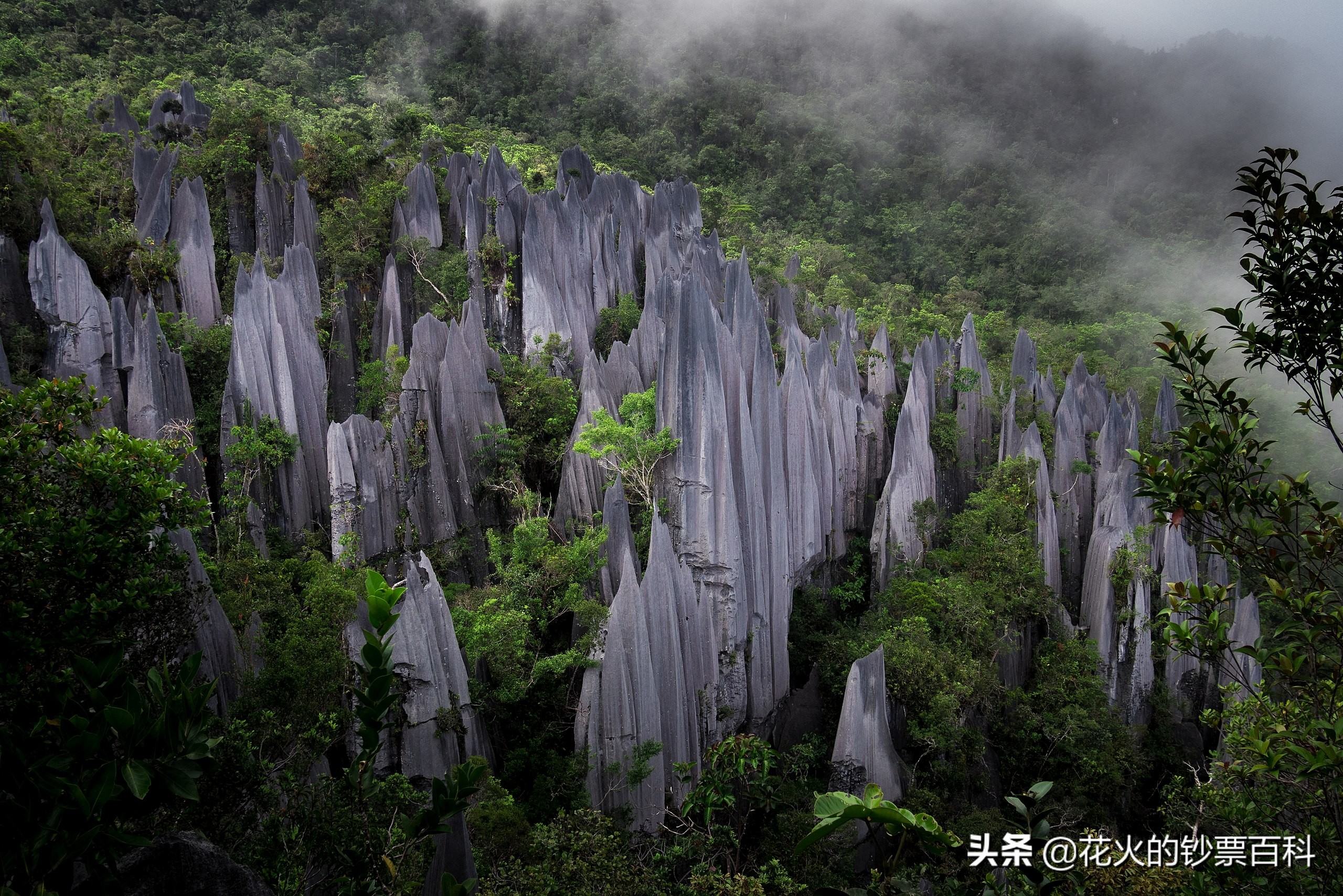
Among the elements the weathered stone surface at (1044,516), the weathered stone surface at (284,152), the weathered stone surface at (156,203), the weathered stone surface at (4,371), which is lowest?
the weathered stone surface at (1044,516)

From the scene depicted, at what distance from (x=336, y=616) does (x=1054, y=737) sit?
47.9ft

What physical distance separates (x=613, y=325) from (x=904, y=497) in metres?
10.1

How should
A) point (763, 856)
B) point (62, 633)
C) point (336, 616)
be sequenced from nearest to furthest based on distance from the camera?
point (62, 633)
point (336, 616)
point (763, 856)

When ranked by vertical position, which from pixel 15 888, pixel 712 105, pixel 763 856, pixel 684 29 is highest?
pixel 684 29

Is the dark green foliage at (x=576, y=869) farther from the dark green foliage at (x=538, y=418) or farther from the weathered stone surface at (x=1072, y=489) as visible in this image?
the weathered stone surface at (x=1072, y=489)

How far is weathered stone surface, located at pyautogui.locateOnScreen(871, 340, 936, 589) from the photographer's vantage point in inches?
747

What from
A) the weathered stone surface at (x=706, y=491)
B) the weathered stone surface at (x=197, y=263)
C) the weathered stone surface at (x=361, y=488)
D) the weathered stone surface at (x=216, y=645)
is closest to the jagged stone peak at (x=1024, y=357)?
the weathered stone surface at (x=706, y=491)

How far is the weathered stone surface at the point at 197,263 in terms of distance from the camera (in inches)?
708

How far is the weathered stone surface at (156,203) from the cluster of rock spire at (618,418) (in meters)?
0.08

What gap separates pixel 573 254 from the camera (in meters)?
22.3

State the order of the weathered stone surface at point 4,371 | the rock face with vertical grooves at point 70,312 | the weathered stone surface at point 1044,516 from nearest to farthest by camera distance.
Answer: the weathered stone surface at point 4,371 → the rock face with vertical grooves at point 70,312 → the weathered stone surface at point 1044,516

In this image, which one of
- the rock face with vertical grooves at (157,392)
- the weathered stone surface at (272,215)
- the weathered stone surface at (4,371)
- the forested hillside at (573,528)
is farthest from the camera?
the weathered stone surface at (272,215)

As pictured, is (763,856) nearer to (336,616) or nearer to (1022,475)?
(336,616)

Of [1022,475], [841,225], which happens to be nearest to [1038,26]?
[841,225]
